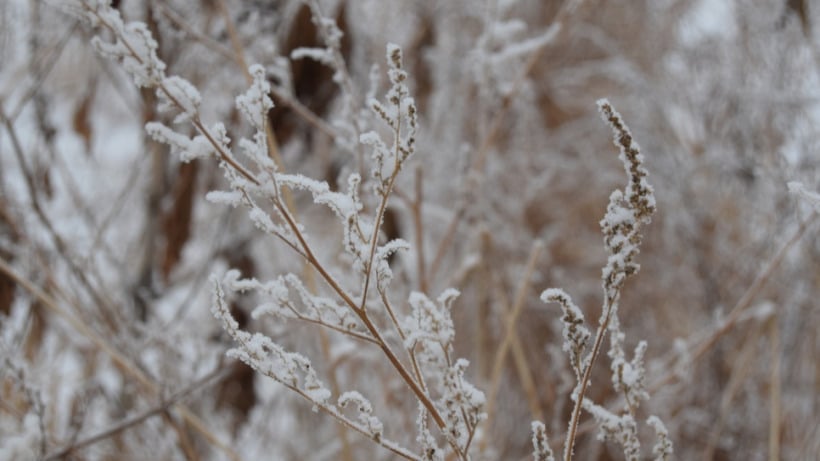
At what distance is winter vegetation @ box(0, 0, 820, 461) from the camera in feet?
1.40

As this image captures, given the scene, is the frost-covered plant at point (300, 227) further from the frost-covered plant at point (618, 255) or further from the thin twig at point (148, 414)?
the thin twig at point (148, 414)

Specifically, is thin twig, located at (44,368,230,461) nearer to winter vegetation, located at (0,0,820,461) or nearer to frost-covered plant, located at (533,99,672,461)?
winter vegetation, located at (0,0,820,461)

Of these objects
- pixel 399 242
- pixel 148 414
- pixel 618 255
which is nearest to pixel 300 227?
pixel 399 242

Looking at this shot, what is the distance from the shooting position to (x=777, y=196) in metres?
1.44

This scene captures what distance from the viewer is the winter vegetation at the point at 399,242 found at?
0.43 metres

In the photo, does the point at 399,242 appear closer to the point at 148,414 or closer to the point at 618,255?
the point at 618,255

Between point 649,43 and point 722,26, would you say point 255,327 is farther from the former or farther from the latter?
point 649,43

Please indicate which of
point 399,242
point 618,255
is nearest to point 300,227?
point 399,242

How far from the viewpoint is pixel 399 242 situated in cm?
44

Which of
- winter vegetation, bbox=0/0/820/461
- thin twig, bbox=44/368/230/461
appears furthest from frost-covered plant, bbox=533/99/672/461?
thin twig, bbox=44/368/230/461

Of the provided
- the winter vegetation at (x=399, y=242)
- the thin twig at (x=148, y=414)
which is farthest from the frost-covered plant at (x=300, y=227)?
the thin twig at (x=148, y=414)

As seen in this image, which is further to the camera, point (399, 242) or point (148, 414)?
point (148, 414)

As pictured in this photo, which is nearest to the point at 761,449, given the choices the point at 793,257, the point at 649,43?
the point at 793,257

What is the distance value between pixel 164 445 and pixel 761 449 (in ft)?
4.79
